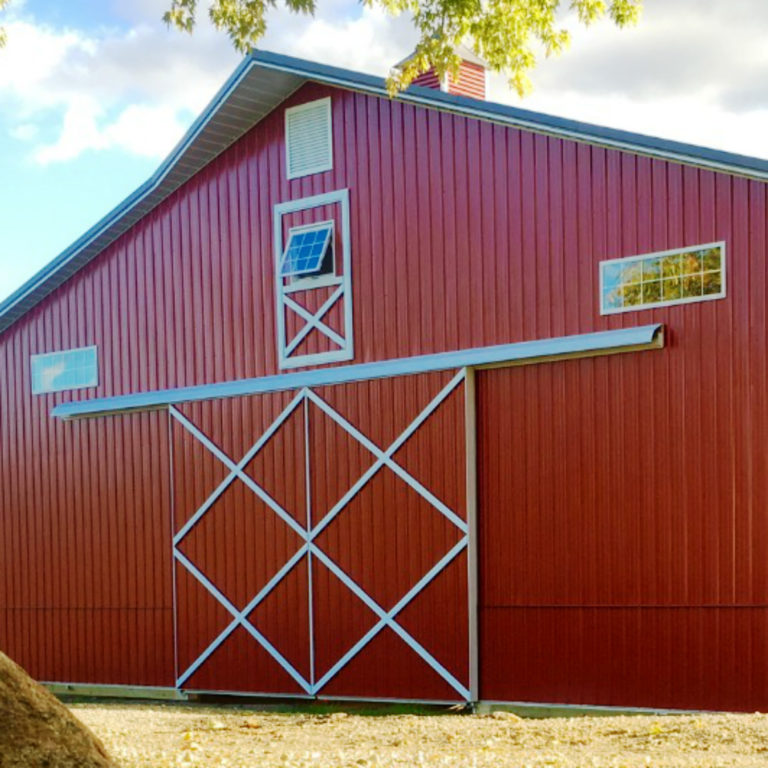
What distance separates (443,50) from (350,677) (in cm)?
757

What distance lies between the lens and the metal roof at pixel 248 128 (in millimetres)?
13562

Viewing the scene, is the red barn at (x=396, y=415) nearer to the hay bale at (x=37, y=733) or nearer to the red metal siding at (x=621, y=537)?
the red metal siding at (x=621, y=537)

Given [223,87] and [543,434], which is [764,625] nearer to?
[543,434]

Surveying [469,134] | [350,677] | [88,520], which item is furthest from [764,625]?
[88,520]

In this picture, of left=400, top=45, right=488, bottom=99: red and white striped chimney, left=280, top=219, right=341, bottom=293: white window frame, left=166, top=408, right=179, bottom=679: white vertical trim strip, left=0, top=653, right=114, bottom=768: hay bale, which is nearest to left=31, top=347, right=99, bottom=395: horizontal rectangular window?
left=166, top=408, right=179, bottom=679: white vertical trim strip

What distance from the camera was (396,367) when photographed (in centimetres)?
1575

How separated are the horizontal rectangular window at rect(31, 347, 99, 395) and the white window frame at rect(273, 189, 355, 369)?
3.55 m

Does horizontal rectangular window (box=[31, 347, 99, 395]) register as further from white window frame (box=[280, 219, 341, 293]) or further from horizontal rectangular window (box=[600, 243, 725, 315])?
horizontal rectangular window (box=[600, 243, 725, 315])

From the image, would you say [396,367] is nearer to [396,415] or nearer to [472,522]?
[396,415]

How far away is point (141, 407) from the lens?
61.0 ft

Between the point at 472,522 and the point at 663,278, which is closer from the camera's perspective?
the point at 663,278

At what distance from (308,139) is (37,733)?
11.5 metres

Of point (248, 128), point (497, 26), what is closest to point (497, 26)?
point (497, 26)

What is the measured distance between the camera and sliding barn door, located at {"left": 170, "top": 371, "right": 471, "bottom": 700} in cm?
1522
